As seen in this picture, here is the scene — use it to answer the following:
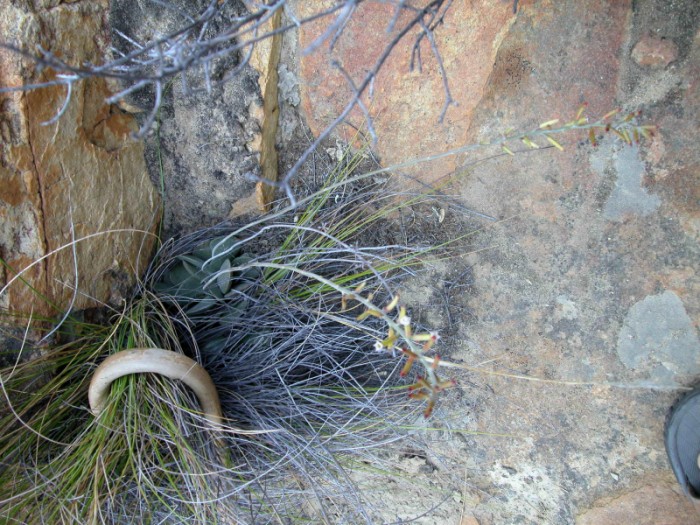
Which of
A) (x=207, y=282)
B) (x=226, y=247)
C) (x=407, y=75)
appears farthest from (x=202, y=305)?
(x=407, y=75)

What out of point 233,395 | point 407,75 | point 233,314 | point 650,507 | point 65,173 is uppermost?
point 407,75

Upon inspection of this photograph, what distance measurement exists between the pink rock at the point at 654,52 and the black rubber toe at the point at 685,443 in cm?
80

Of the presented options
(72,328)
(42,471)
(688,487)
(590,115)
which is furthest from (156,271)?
(688,487)

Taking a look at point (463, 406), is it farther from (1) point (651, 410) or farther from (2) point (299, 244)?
(2) point (299, 244)

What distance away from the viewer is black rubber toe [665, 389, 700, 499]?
4.76 feet

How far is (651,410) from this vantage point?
5.02ft

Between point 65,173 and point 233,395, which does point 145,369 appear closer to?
point 233,395

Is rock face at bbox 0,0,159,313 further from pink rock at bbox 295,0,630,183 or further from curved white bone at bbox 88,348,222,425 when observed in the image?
pink rock at bbox 295,0,630,183

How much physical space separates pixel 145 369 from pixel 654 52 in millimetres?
1395

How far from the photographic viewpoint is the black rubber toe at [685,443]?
1450 mm

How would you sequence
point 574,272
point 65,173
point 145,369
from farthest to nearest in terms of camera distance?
point 574,272 < point 65,173 < point 145,369

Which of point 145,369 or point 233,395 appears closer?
point 145,369

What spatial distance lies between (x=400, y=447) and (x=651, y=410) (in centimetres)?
67

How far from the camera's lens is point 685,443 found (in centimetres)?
147
